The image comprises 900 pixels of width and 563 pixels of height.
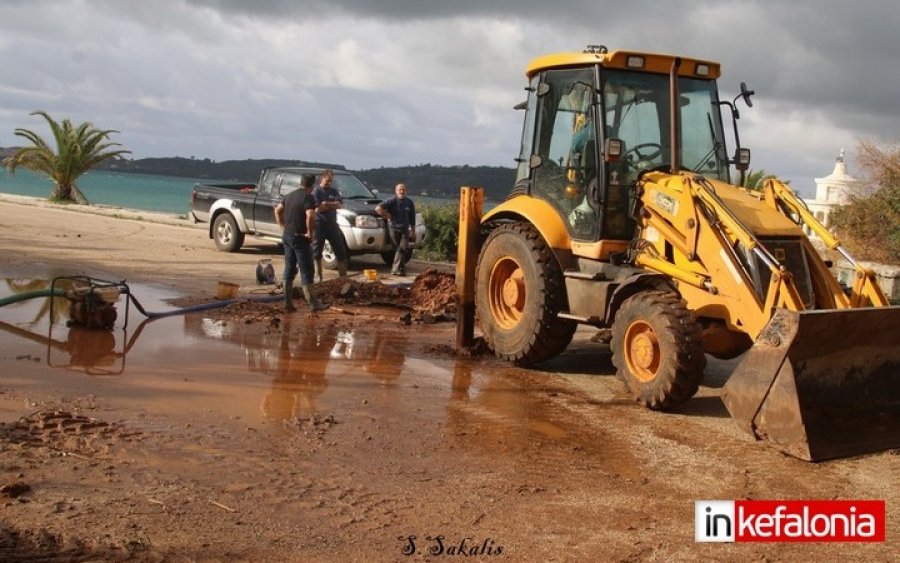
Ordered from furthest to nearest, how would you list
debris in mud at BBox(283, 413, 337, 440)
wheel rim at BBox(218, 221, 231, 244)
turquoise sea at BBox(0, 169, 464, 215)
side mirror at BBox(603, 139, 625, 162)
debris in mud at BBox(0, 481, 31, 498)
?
1. turquoise sea at BBox(0, 169, 464, 215)
2. wheel rim at BBox(218, 221, 231, 244)
3. side mirror at BBox(603, 139, 625, 162)
4. debris in mud at BBox(283, 413, 337, 440)
5. debris in mud at BBox(0, 481, 31, 498)

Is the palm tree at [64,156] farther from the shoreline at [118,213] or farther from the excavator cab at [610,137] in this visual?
the excavator cab at [610,137]

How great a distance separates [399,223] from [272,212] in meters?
3.18

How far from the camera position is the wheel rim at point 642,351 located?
8289 millimetres

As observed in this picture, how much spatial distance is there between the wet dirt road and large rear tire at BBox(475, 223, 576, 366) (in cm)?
30

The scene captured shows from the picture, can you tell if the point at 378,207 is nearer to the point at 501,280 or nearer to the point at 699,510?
the point at 501,280

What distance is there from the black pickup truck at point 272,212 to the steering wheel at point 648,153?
8.35m

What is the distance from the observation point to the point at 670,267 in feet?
28.3

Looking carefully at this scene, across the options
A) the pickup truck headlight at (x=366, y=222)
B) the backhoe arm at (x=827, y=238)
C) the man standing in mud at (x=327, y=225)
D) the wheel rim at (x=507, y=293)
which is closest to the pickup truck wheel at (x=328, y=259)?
the pickup truck headlight at (x=366, y=222)

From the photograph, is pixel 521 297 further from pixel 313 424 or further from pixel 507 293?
pixel 313 424

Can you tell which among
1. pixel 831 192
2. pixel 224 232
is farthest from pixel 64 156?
A: pixel 831 192

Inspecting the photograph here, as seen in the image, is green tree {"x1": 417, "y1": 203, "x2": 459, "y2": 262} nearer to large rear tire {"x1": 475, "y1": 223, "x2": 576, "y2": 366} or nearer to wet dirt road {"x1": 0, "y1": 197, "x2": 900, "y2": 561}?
large rear tire {"x1": 475, "y1": 223, "x2": 576, "y2": 366}

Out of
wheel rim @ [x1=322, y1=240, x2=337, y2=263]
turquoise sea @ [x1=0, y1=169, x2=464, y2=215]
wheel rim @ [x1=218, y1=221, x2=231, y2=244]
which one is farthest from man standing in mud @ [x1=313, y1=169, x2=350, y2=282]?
turquoise sea @ [x1=0, y1=169, x2=464, y2=215]

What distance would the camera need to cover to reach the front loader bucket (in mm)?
6996

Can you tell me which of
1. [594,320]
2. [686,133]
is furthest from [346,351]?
[686,133]
